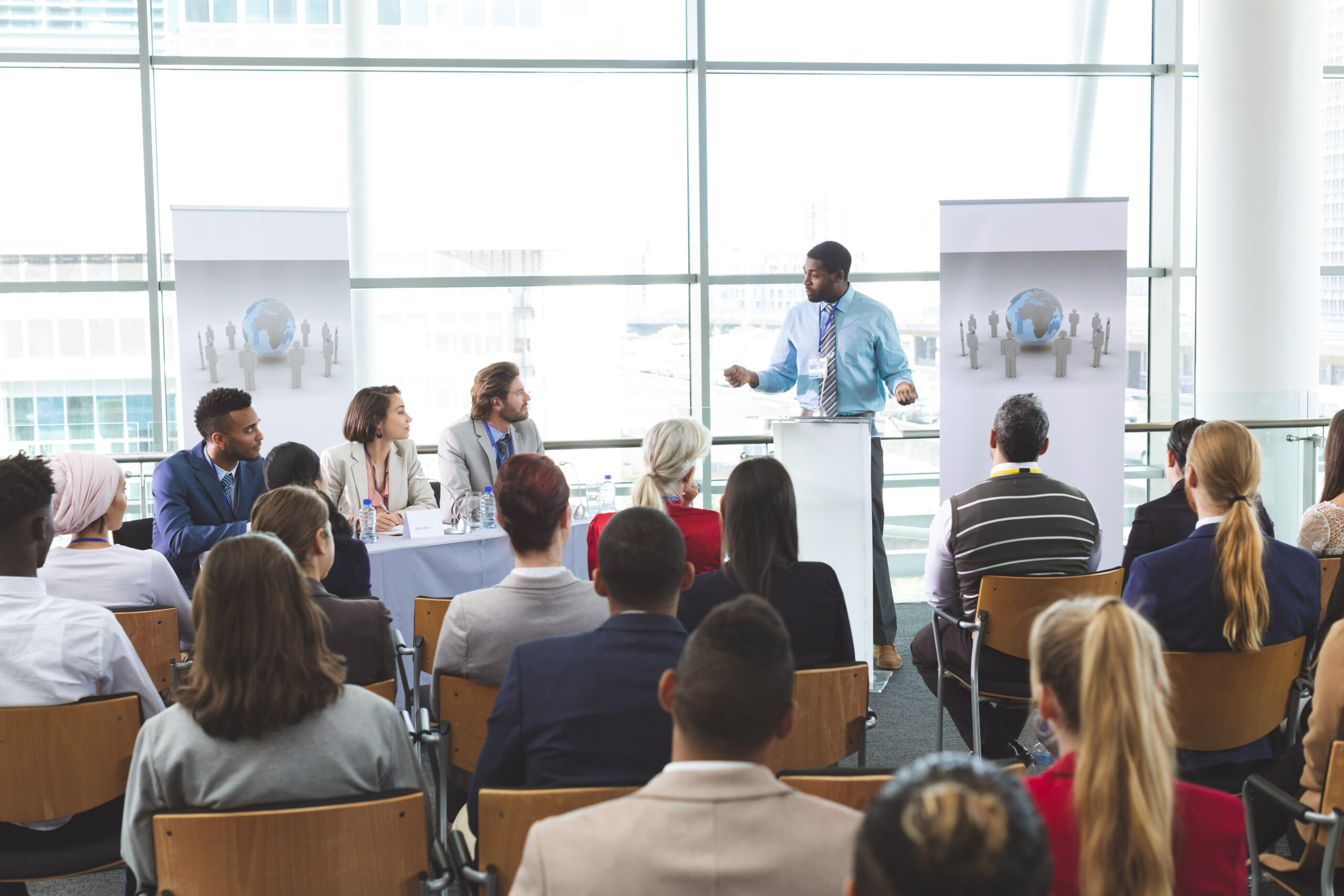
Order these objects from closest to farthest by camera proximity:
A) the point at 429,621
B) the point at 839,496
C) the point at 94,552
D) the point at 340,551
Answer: the point at 94,552 < the point at 429,621 < the point at 340,551 < the point at 839,496

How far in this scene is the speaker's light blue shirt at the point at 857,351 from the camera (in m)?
5.16

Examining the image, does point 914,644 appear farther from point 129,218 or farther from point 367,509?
point 129,218

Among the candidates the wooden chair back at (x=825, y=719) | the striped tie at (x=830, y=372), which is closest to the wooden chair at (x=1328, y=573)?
the wooden chair back at (x=825, y=719)

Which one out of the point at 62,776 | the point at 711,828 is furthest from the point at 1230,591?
the point at 62,776

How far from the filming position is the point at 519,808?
1.66m

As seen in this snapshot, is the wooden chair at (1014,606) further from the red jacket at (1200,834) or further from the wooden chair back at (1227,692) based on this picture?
the red jacket at (1200,834)

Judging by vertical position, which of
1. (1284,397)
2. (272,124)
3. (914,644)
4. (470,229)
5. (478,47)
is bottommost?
(914,644)

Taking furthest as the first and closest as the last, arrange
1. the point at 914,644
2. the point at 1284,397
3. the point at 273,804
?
the point at 1284,397 → the point at 914,644 → the point at 273,804

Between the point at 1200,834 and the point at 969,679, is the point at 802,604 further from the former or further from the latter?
the point at 1200,834

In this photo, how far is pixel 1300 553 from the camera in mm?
2637

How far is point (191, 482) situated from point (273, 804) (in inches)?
106

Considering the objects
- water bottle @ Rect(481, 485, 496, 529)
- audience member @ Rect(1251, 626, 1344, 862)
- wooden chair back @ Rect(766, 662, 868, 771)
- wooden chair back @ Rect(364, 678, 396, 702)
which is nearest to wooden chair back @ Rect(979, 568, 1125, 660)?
wooden chair back @ Rect(766, 662, 868, 771)

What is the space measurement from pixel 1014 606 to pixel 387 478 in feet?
9.02

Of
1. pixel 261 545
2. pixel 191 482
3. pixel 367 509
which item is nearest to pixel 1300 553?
pixel 261 545
